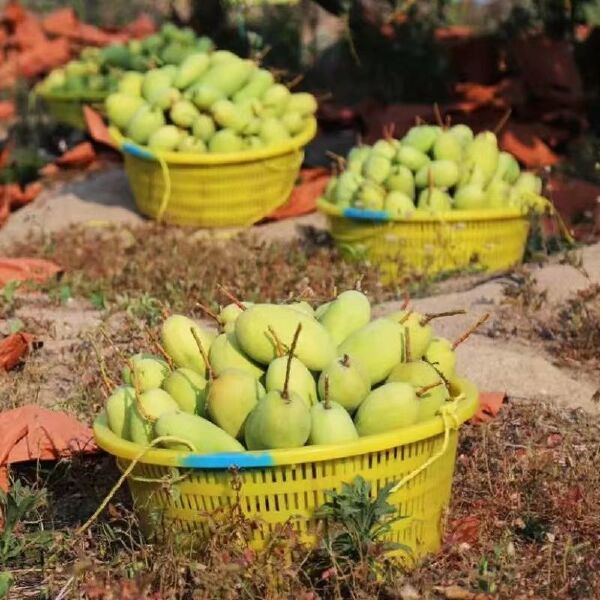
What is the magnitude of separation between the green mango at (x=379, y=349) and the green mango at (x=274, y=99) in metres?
3.60

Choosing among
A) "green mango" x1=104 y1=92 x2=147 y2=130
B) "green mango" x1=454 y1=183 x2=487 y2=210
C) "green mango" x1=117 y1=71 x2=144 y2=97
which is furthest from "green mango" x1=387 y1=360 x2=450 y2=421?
"green mango" x1=117 y1=71 x2=144 y2=97

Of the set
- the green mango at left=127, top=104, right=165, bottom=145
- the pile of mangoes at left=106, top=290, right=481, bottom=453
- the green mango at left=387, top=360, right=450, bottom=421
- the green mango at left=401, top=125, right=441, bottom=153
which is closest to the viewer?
the pile of mangoes at left=106, top=290, right=481, bottom=453

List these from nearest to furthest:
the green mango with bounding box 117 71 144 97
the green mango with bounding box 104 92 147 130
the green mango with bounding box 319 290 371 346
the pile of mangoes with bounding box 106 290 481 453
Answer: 1. the pile of mangoes with bounding box 106 290 481 453
2. the green mango with bounding box 319 290 371 346
3. the green mango with bounding box 104 92 147 130
4. the green mango with bounding box 117 71 144 97

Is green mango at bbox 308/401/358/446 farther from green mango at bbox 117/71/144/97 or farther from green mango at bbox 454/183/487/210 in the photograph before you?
green mango at bbox 117/71/144/97

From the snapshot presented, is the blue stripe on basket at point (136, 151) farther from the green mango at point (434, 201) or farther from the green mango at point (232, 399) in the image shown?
the green mango at point (232, 399)

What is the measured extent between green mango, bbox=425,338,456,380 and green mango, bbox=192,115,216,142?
3.36 metres

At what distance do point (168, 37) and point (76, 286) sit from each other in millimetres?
2937

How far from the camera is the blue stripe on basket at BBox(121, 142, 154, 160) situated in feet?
20.9

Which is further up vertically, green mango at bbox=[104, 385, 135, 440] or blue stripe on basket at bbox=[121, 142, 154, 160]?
green mango at bbox=[104, 385, 135, 440]

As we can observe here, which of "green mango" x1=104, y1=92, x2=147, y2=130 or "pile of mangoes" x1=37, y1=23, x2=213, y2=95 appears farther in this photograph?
"pile of mangoes" x1=37, y1=23, x2=213, y2=95

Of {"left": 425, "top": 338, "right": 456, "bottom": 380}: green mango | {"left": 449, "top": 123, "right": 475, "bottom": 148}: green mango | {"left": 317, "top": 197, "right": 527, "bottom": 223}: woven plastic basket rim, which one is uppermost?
{"left": 425, "top": 338, "right": 456, "bottom": 380}: green mango

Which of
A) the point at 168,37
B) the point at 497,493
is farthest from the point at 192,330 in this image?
the point at 168,37

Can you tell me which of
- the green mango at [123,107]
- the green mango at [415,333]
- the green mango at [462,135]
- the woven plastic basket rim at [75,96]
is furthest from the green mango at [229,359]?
the woven plastic basket rim at [75,96]

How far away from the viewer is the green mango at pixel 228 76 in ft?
21.4
